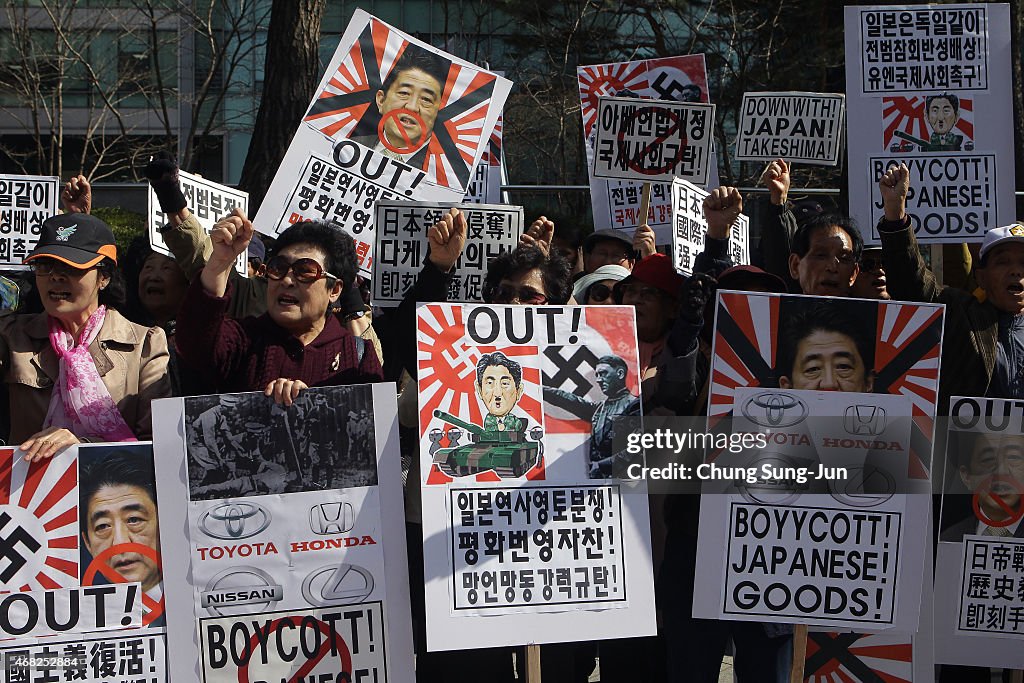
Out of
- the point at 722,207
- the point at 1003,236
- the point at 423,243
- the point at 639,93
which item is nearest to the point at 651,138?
the point at 639,93

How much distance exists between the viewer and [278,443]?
3936 mm

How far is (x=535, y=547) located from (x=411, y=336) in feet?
2.68

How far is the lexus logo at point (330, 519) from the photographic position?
12.9 ft

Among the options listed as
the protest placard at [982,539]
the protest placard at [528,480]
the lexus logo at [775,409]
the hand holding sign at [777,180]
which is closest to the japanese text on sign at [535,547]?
the protest placard at [528,480]

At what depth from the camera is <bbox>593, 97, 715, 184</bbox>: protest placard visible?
706 centimetres

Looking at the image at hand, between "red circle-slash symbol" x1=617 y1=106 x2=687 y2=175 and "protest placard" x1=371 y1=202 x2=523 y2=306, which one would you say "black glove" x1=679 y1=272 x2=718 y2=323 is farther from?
"red circle-slash symbol" x1=617 y1=106 x2=687 y2=175

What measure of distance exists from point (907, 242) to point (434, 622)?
2.21m

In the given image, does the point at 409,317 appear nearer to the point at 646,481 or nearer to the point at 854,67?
the point at 646,481

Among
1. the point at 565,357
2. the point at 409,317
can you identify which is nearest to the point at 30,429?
the point at 409,317

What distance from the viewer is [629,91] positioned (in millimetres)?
8273

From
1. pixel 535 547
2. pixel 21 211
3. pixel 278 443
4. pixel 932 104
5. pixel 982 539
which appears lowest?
pixel 982 539

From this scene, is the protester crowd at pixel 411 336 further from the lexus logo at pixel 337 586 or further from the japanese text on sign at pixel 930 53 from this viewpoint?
the japanese text on sign at pixel 930 53

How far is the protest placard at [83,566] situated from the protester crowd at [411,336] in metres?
0.13

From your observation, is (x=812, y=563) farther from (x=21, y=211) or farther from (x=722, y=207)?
(x=21, y=211)
